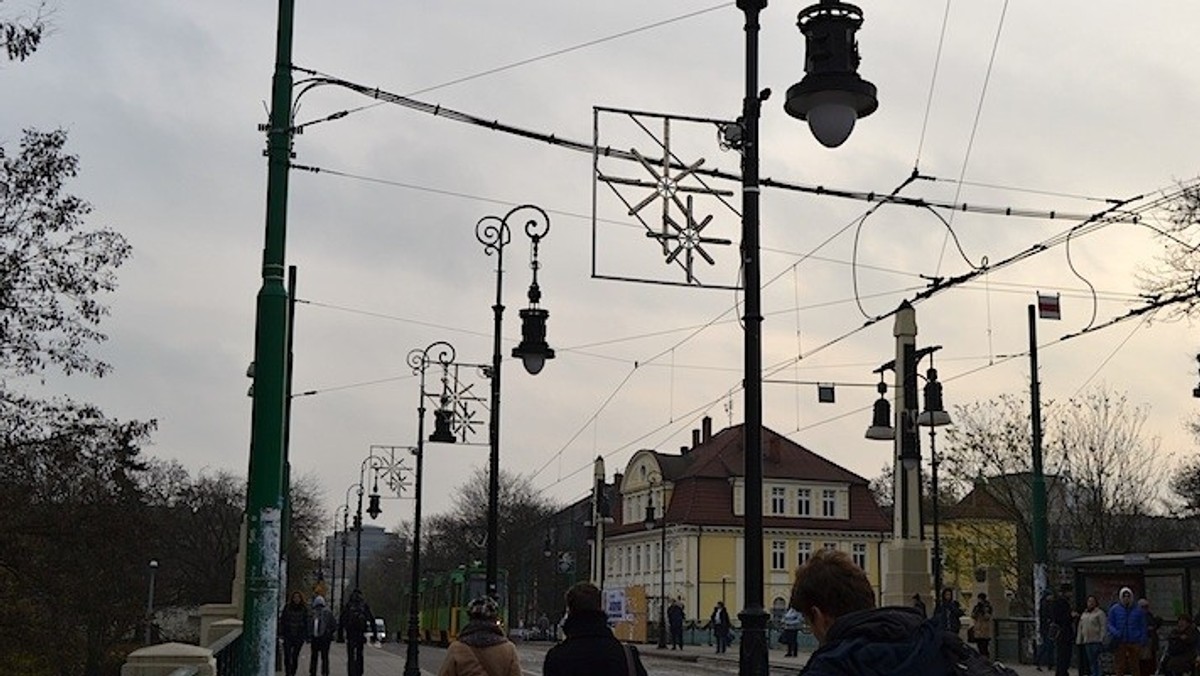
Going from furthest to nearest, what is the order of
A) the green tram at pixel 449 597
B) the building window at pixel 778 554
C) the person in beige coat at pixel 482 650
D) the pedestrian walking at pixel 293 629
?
the building window at pixel 778 554, the green tram at pixel 449 597, the pedestrian walking at pixel 293 629, the person in beige coat at pixel 482 650

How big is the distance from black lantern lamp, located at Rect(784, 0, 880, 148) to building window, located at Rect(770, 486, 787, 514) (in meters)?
81.1

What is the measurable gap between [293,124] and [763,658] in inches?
246

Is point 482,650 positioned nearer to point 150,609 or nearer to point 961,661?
point 961,661

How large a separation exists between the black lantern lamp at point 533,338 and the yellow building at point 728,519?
6357 cm

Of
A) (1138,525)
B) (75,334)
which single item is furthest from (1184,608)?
(1138,525)

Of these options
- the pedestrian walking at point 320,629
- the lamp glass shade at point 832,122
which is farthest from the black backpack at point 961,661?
the pedestrian walking at point 320,629

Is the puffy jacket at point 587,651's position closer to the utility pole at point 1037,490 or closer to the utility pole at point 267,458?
the utility pole at point 267,458

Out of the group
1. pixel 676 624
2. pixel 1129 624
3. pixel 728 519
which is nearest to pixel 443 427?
pixel 1129 624

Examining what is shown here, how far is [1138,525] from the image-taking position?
2633 inches

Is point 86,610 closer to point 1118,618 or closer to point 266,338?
point 1118,618

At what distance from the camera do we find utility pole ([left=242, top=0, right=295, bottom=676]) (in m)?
10.9

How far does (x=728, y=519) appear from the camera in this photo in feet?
287

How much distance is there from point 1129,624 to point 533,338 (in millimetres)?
10740

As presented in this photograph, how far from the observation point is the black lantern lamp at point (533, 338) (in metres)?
20.9
